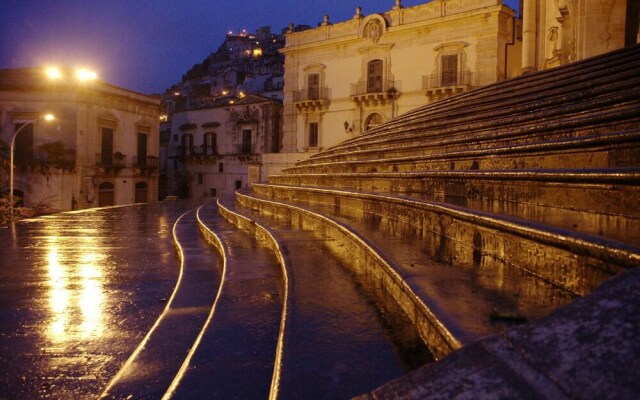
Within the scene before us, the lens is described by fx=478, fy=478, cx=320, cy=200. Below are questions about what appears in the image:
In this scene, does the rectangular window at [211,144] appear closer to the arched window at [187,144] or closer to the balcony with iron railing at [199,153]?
the balcony with iron railing at [199,153]

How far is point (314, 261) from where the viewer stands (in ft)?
13.6

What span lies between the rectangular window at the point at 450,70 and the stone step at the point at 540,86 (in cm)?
1397

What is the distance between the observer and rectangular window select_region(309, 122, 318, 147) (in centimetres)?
2814

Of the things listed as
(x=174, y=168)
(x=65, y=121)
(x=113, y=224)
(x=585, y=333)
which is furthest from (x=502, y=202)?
(x=174, y=168)

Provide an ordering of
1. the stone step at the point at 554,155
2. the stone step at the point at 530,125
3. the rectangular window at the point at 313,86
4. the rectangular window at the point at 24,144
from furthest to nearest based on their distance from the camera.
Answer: the rectangular window at the point at 313,86
the rectangular window at the point at 24,144
the stone step at the point at 530,125
the stone step at the point at 554,155

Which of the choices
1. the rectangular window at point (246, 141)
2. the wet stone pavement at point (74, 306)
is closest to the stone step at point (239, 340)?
the wet stone pavement at point (74, 306)

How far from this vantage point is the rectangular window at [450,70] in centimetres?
2330

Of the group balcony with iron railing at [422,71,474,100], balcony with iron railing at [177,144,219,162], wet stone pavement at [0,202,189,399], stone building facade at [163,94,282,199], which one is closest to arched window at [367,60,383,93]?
balcony with iron railing at [422,71,474,100]

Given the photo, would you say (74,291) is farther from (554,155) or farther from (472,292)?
(554,155)

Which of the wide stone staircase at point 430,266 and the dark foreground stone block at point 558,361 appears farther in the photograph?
the wide stone staircase at point 430,266

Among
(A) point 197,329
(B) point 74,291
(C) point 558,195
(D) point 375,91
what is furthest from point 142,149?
(C) point 558,195

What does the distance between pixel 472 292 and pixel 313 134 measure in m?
26.3

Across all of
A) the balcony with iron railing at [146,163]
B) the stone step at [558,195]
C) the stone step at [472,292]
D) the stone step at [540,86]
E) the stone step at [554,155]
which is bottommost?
the stone step at [472,292]

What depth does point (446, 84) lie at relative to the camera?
23562 millimetres
